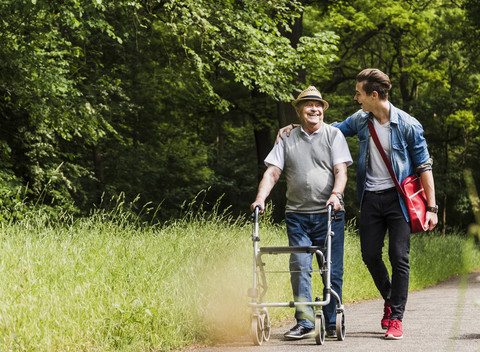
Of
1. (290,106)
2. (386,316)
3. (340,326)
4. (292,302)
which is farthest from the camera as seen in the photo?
(290,106)

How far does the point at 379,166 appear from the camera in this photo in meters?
5.85

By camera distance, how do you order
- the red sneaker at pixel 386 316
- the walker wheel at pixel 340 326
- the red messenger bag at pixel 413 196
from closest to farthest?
the walker wheel at pixel 340 326
the red messenger bag at pixel 413 196
the red sneaker at pixel 386 316

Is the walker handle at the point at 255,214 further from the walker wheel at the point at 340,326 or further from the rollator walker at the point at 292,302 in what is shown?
the walker wheel at the point at 340,326

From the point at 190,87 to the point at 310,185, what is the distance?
14.9 metres

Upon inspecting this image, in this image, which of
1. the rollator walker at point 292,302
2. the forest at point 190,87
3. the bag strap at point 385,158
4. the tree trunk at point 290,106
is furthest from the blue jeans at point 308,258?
the tree trunk at point 290,106

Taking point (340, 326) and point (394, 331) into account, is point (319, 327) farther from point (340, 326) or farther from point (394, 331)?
point (394, 331)

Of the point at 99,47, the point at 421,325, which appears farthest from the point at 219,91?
the point at 421,325

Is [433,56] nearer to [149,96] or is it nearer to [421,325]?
[149,96]

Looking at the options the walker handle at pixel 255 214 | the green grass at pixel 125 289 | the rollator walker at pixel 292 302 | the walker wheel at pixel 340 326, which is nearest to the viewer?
the green grass at pixel 125 289

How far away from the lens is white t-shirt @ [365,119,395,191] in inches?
229

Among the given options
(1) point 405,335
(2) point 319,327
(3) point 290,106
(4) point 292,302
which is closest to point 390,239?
(1) point 405,335

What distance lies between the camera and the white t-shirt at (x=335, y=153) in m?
5.83

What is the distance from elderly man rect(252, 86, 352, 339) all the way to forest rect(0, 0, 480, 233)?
147 centimetres

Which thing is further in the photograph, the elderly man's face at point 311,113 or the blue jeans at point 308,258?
the elderly man's face at point 311,113
